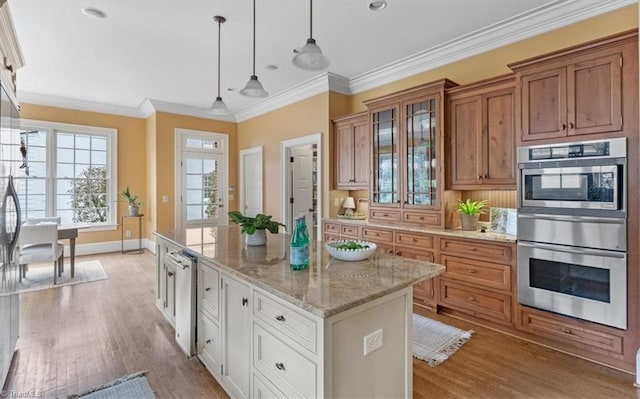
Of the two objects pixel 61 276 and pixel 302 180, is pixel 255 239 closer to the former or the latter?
pixel 302 180

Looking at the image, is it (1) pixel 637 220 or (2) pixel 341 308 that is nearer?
(2) pixel 341 308

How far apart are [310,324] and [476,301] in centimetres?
235

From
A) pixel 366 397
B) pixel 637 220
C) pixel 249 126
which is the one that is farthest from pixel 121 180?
pixel 637 220

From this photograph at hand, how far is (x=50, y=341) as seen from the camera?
2797mm

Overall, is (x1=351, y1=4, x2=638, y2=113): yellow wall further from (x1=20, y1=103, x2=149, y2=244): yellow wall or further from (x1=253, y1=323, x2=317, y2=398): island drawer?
(x1=20, y1=103, x2=149, y2=244): yellow wall

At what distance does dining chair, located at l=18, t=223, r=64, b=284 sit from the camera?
13.3 feet

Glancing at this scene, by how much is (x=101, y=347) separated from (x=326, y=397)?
2.35 meters

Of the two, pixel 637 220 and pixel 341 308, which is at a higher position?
pixel 637 220

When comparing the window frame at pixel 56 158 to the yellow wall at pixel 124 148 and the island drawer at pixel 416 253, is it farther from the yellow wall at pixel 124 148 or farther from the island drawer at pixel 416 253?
the island drawer at pixel 416 253

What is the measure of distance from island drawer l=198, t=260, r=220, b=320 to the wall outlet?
3.52 feet

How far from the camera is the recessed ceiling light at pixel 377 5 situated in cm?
288

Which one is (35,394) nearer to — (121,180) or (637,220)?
(637,220)

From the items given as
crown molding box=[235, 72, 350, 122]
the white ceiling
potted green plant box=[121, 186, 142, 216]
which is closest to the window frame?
potted green plant box=[121, 186, 142, 216]

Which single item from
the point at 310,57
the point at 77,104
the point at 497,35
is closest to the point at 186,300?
the point at 310,57
